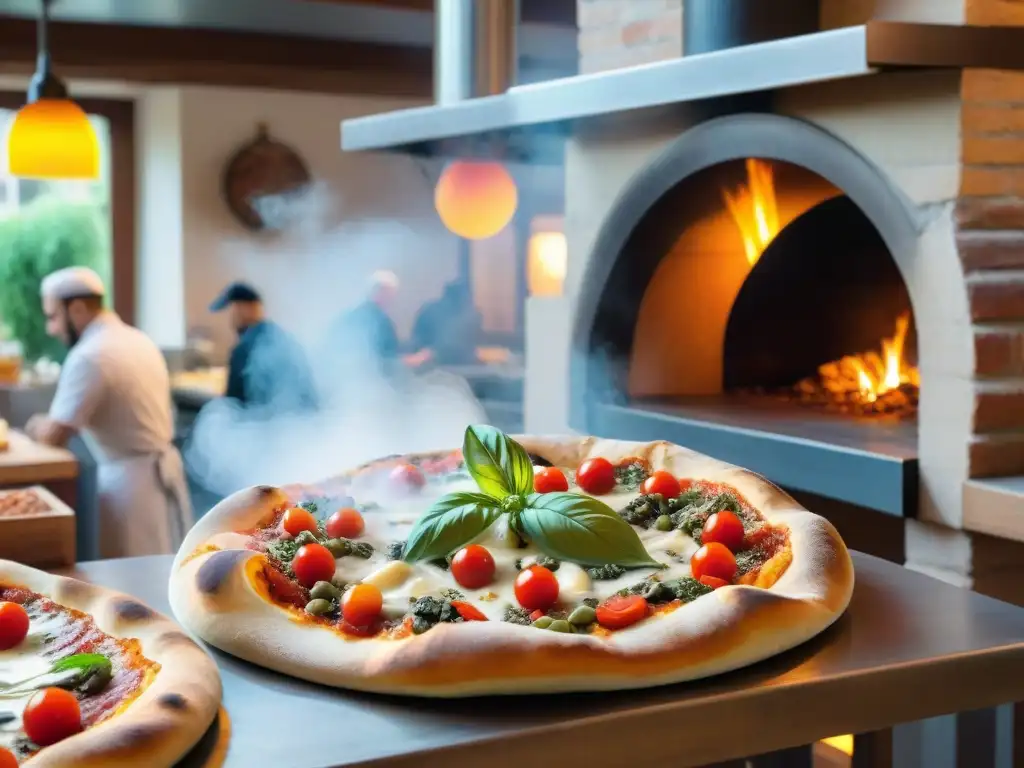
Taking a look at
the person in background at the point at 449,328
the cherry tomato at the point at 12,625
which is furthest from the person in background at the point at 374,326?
the cherry tomato at the point at 12,625

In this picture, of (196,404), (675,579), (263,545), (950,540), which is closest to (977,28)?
(950,540)

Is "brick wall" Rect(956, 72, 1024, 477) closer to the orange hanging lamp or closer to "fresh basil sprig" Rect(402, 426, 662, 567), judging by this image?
"fresh basil sprig" Rect(402, 426, 662, 567)

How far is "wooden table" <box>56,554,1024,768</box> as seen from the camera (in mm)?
1181

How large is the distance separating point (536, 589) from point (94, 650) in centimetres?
53

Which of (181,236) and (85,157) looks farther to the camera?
(181,236)

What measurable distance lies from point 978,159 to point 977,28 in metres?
0.26

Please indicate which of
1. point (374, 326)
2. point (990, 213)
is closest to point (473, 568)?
point (990, 213)

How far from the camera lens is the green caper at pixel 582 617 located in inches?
58.5

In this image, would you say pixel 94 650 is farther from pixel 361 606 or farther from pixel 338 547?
pixel 338 547

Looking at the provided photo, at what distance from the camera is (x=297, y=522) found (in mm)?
1825

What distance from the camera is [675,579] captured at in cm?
163

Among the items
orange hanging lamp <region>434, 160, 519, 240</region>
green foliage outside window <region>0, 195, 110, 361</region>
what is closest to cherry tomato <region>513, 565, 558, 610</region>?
orange hanging lamp <region>434, 160, 519, 240</region>

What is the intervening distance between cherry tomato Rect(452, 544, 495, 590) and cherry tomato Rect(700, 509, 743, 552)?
341mm

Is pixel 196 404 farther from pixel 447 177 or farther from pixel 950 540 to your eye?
pixel 950 540
